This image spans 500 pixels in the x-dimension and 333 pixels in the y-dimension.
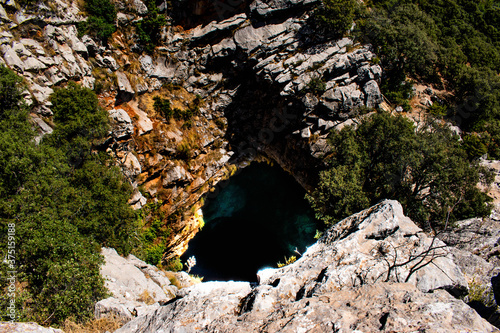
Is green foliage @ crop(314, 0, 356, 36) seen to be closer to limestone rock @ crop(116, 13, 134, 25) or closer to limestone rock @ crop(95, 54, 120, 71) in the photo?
limestone rock @ crop(116, 13, 134, 25)

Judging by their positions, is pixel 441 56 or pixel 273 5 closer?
pixel 273 5

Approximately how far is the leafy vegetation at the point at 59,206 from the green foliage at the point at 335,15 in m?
24.2

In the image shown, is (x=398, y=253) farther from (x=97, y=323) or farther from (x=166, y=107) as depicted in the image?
(x=166, y=107)

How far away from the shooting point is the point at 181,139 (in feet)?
95.2

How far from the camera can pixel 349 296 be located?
6.74m

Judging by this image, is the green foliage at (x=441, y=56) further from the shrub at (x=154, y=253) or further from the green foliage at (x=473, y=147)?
the shrub at (x=154, y=253)

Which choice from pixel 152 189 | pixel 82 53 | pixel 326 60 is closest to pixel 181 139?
pixel 152 189

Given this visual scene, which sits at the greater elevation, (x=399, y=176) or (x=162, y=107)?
(x=162, y=107)

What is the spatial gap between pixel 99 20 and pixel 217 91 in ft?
43.9

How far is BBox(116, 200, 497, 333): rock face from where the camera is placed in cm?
571

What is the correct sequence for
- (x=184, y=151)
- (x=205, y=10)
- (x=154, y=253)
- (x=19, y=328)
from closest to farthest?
(x=19, y=328) → (x=154, y=253) → (x=184, y=151) → (x=205, y=10)

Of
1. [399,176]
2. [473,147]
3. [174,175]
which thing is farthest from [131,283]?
[473,147]

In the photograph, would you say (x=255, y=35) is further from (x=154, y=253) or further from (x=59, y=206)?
(x=59, y=206)

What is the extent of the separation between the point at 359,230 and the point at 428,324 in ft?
12.7
